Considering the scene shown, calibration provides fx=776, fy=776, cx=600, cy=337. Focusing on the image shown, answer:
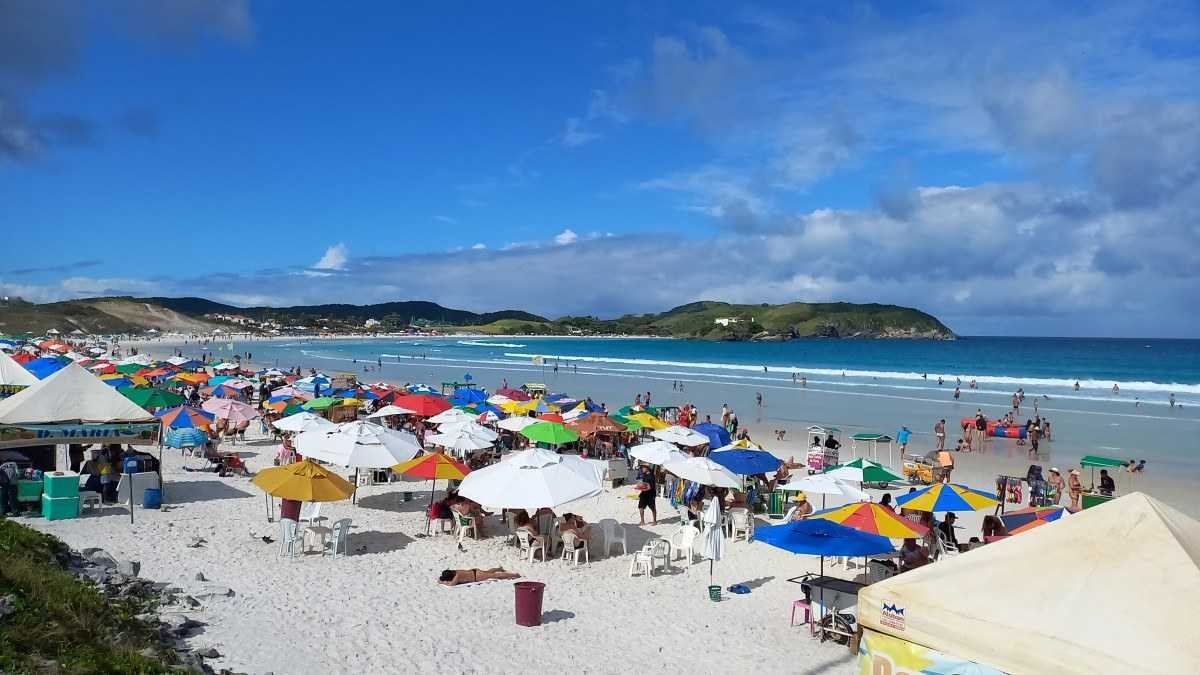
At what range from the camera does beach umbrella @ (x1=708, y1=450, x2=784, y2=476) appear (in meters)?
13.6

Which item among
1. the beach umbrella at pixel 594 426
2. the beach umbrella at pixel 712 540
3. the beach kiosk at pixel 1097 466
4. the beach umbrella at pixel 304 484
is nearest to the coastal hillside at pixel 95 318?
the beach umbrella at pixel 594 426

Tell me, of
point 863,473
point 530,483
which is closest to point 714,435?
point 863,473

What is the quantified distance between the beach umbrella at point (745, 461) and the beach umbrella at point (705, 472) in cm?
48

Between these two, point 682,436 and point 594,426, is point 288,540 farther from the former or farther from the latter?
point 594,426

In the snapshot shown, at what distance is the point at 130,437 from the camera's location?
1266cm

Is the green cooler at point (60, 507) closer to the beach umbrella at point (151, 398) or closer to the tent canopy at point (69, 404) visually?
the tent canopy at point (69, 404)

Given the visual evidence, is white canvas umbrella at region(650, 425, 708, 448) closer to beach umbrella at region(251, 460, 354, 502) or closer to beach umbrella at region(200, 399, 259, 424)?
beach umbrella at region(251, 460, 354, 502)

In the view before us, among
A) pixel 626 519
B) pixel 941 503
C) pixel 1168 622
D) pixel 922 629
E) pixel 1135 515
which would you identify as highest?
pixel 1135 515

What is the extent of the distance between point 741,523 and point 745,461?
3.57 ft

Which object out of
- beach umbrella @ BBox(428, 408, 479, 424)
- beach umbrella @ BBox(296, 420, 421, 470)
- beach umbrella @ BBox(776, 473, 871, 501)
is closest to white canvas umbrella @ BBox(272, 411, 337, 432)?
beach umbrella @ BBox(428, 408, 479, 424)

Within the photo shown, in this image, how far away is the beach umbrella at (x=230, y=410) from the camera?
19172 millimetres

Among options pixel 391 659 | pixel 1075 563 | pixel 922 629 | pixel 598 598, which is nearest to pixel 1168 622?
pixel 1075 563

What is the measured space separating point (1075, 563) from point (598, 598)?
6.70m

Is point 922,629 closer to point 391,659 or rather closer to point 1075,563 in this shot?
point 1075,563
